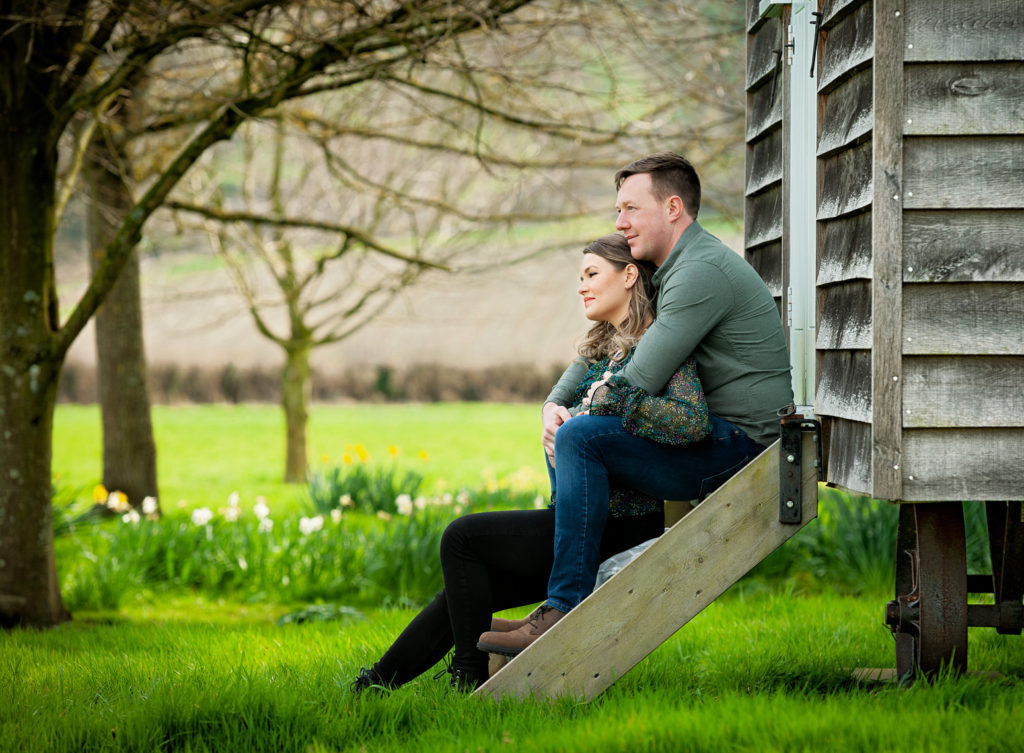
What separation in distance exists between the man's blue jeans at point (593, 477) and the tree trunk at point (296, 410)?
9.63 meters

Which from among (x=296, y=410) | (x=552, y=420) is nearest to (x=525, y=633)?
(x=552, y=420)

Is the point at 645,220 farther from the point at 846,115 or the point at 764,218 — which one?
the point at 764,218

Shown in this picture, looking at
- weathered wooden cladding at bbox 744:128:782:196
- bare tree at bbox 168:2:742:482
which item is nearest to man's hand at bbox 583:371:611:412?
weathered wooden cladding at bbox 744:128:782:196

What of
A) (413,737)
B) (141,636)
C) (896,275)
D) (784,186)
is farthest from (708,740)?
(141,636)

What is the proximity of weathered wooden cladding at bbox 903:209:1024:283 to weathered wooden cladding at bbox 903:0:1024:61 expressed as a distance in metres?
0.44

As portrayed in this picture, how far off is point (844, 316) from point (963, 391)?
0.43 meters

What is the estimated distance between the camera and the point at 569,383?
12.0 feet

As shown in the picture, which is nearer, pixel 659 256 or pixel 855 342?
pixel 855 342

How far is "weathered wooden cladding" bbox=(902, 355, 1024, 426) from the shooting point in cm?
295

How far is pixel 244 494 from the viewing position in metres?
12.2

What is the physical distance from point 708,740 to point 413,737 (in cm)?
85

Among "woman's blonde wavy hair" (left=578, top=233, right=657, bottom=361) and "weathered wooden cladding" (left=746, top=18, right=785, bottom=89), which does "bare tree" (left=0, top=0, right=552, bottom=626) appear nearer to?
"weathered wooden cladding" (left=746, top=18, right=785, bottom=89)

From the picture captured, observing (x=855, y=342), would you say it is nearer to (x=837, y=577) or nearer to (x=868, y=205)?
(x=868, y=205)

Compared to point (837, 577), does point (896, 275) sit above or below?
above
